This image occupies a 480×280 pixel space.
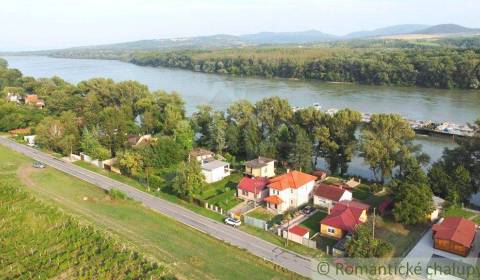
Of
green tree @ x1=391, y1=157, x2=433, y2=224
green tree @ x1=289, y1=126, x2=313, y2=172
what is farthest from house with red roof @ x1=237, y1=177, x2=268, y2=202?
green tree @ x1=391, y1=157, x2=433, y2=224

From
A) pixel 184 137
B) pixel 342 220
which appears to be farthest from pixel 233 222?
pixel 184 137

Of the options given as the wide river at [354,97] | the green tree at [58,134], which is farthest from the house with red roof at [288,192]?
the green tree at [58,134]

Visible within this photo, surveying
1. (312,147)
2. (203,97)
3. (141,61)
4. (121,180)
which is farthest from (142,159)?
(141,61)

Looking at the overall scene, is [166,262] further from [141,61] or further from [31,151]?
[141,61]

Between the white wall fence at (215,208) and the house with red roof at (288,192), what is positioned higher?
the house with red roof at (288,192)

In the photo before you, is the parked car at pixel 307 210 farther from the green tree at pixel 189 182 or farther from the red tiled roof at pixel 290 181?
the green tree at pixel 189 182

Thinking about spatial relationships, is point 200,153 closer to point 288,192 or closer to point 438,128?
point 288,192
